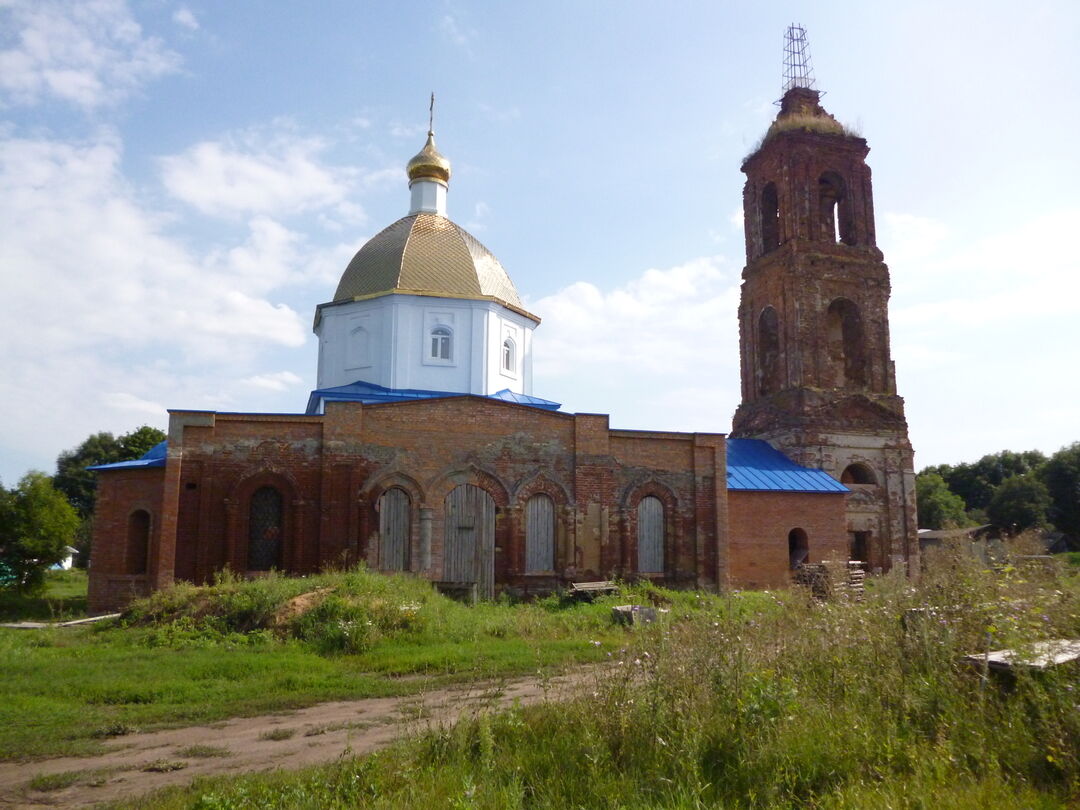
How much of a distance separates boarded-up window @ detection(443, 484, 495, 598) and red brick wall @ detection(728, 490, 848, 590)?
6366 mm

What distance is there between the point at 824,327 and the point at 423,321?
12.2 m

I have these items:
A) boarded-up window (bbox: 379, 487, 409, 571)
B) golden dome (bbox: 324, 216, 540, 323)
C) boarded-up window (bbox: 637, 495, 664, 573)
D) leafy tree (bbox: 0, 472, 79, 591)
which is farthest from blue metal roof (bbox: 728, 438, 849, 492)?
leafy tree (bbox: 0, 472, 79, 591)

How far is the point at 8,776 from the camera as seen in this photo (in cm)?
605

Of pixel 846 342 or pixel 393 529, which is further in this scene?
pixel 846 342

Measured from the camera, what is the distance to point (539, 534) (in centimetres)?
1920

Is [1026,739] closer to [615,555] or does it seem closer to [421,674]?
[421,674]

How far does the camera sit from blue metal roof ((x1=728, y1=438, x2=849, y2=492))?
73.0 ft

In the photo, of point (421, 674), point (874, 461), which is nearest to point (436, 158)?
point (874, 461)

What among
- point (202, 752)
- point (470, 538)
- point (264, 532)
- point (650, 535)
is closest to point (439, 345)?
point (470, 538)

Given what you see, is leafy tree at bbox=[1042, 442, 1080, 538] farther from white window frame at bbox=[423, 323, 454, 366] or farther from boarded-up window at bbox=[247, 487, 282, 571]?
boarded-up window at bbox=[247, 487, 282, 571]

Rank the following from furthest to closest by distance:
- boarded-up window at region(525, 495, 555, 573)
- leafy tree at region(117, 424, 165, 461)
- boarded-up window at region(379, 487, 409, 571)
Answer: leafy tree at region(117, 424, 165, 461) → boarded-up window at region(525, 495, 555, 573) → boarded-up window at region(379, 487, 409, 571)

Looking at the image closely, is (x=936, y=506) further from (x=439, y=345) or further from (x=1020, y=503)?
(x=439, y=345)

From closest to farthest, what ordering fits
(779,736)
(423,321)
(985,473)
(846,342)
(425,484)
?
1. (779,736)
2. (425,484)
3. (423,321)
4. (846,342)
5. (985,473)

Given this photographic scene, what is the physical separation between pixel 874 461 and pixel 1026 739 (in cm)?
2162
